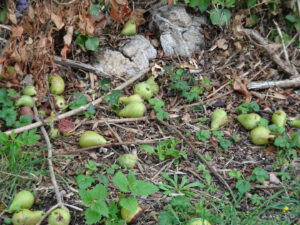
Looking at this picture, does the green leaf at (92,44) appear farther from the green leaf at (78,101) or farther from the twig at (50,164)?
the twig at (50,164)

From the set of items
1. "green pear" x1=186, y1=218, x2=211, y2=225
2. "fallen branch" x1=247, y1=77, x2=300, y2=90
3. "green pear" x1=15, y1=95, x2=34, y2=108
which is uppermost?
"green pear" x1=15, y1=95, x2=34, y2=108

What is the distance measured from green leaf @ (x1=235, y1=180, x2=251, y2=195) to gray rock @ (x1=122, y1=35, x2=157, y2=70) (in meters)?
1.38

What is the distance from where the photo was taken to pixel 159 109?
338cm

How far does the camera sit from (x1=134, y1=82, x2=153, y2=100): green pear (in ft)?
11.5

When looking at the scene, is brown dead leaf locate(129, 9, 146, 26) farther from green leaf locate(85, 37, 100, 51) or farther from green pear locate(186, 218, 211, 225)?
green pear locate(186, 218, 211, 225)

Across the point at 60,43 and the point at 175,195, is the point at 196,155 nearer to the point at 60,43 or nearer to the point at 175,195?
the point at 175,195

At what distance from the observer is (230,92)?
372 centimetres

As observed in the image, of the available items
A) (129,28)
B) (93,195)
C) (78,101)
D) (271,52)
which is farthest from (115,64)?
(93,195)

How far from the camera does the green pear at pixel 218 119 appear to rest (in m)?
3.36

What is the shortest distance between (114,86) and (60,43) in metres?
0.55

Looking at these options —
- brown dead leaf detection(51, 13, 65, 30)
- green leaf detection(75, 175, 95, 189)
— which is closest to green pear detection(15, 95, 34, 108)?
brown dead leaf detection(51, 13, 65, 30)

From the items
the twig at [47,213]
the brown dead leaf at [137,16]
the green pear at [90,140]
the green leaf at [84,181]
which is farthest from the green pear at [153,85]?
the twig at [47,213]

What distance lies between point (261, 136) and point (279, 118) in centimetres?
27

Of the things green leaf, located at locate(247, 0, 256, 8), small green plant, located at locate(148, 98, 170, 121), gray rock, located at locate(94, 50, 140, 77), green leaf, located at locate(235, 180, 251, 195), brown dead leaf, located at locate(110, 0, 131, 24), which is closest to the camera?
green leaf, located at locate(235, 180, 251, 195)
